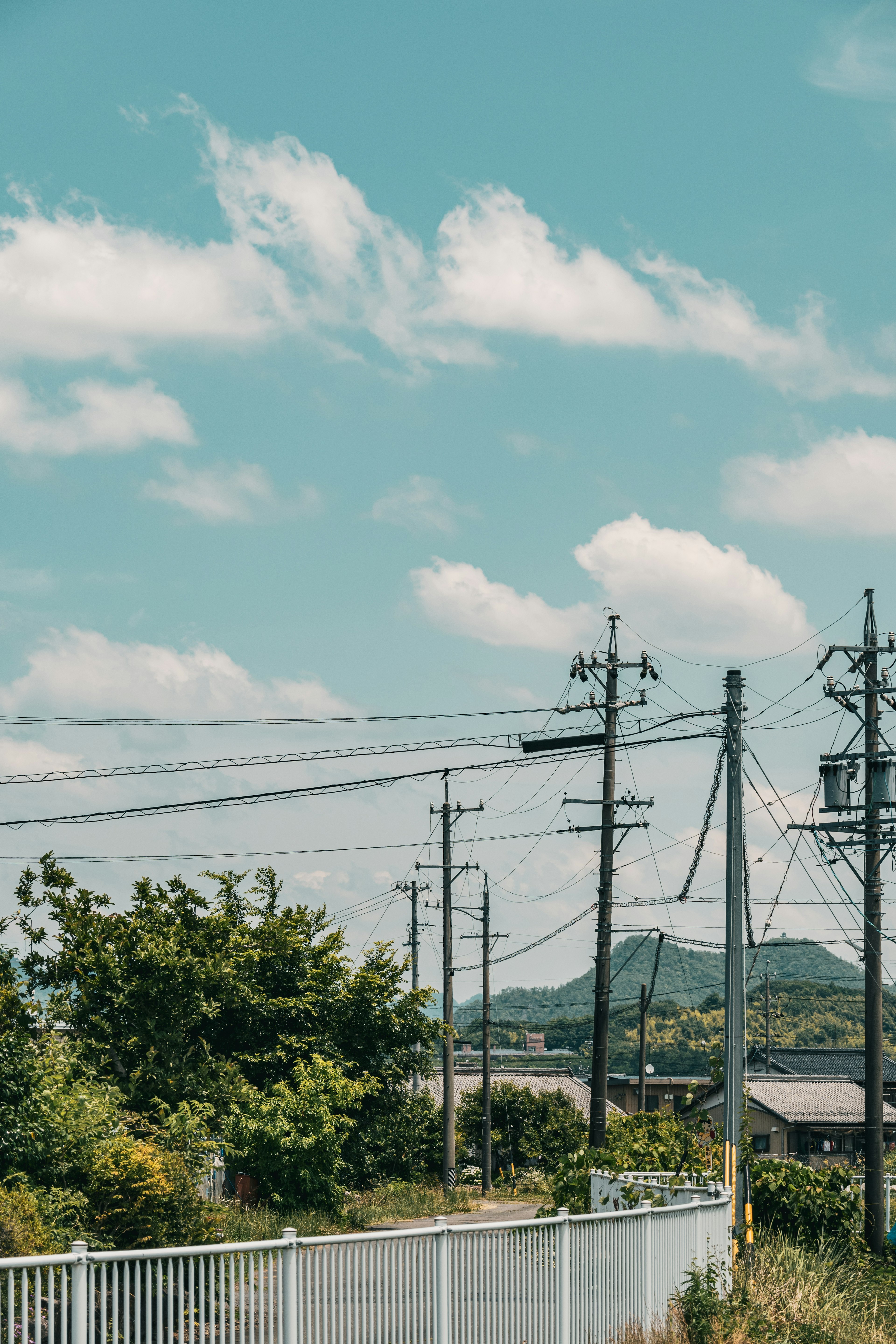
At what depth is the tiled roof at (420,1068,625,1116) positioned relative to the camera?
78.9 metres

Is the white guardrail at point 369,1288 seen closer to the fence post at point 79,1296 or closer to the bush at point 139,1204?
the fence post at point 79,1296

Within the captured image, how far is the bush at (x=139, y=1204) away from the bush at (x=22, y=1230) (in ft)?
11.2

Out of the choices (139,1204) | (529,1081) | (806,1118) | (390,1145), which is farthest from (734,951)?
(529,1081)

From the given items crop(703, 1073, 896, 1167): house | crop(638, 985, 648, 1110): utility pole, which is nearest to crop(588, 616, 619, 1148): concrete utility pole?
crop(638, 985, 648, 1110): utility pole

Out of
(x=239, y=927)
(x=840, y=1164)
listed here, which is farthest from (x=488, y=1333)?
(x=239, y=927)

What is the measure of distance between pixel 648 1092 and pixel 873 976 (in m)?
65.5

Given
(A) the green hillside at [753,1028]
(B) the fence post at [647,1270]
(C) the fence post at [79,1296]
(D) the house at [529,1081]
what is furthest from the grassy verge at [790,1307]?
(A) the green hillside at [753,1028]

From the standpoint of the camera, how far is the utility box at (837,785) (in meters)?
25.1

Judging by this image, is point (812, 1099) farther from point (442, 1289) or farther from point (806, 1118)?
point (442, 1289)

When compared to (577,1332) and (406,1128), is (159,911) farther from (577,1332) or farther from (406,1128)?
(577,1332)

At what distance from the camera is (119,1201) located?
19.1m

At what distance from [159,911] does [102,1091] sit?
5674 millimetres

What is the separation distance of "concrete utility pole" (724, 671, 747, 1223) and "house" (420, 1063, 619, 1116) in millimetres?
58879

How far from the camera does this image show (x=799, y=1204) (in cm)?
2111
